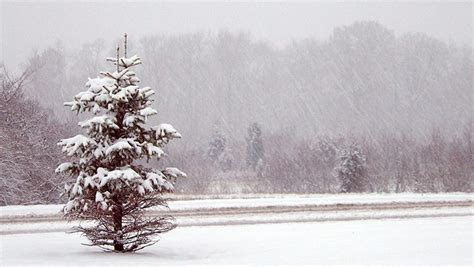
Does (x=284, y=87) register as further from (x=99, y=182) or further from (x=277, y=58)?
(x=99, y=182)

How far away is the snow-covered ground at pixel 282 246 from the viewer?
14008mm

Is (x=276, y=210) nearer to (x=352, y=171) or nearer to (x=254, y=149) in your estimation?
(x=352, y=171)

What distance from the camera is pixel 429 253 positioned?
49.1 feet

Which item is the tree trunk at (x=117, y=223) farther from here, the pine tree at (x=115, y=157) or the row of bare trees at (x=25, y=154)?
the row of bare trees at (x=25, y=154)

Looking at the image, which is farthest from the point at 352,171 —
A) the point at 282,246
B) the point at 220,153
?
the point at 282,246

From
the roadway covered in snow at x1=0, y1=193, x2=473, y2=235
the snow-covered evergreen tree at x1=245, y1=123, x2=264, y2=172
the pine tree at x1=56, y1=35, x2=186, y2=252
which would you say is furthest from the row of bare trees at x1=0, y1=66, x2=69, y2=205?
the snow-covered evergreen tree at x1=245, y1=123, x2=264, y2=172

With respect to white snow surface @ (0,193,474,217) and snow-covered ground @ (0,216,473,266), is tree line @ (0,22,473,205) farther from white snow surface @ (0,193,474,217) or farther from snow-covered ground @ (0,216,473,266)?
snow-covered ground @ (0,216,473,266)

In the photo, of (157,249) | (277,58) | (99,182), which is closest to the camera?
(99,182)

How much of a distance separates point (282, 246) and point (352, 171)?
21186 mm

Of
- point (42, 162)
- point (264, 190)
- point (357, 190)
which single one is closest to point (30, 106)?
point (42, 162)

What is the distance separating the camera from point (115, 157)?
14.4 m

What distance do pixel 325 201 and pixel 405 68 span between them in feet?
197

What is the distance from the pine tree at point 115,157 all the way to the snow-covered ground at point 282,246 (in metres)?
1.00

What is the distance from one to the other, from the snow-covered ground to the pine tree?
1.00 m
